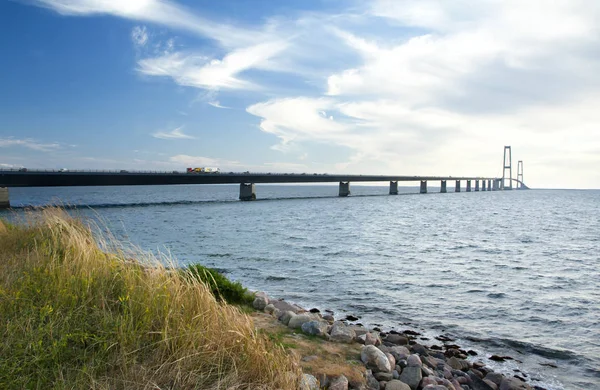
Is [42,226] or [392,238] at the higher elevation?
[42,226]

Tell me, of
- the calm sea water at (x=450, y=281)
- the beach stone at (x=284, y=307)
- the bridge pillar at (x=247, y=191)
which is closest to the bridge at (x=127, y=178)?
the bridge pillar at (x=247, y=191)

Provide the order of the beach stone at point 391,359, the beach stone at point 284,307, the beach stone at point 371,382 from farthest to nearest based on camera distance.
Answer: the beach stone at point 284,307 → the beach stone at point 391,359 → the beach stone at point 371,382

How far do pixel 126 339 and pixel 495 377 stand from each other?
8.92m

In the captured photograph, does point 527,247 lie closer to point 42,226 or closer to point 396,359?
point 396,359

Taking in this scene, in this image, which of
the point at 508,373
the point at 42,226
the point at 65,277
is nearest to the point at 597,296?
the point at 508,373

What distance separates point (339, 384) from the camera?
755 cm

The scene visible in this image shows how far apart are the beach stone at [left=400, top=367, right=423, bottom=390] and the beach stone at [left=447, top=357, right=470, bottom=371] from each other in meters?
2.23

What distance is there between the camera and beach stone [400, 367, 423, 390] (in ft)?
29.5

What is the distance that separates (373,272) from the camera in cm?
2397

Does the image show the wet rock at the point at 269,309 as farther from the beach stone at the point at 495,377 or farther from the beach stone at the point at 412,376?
the beach stone at the point at 495,377

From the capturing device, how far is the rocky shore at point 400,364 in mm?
8367

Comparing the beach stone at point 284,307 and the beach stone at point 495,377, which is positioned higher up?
the beach stone at point 284,307

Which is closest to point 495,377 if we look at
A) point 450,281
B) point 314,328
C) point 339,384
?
point 314,328

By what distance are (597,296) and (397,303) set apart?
1078 cm
